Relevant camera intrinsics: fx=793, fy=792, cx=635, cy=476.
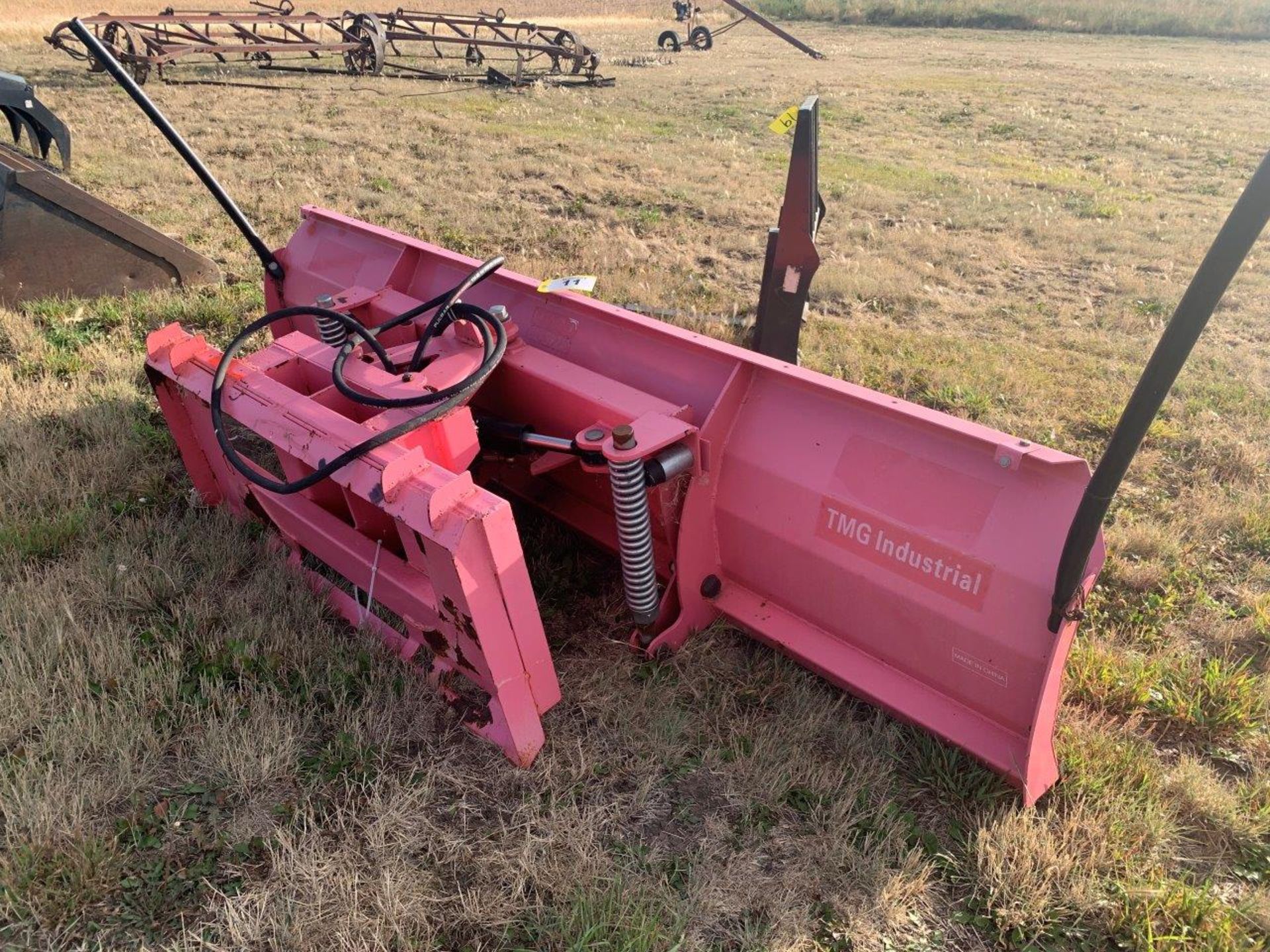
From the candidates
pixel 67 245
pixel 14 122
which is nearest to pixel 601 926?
pixel 67 245

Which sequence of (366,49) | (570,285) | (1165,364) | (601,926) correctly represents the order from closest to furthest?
(1165,364)
(601,926)
(570,285)
(366,49)

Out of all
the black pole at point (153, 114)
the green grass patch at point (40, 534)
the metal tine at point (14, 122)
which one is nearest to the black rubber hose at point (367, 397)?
the black pole at point (153, 114)

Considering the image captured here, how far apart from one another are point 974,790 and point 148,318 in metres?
5.45

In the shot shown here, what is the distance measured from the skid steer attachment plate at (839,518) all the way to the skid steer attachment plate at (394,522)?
53cm

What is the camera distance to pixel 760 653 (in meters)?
2.90

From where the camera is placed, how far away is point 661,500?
263 cm

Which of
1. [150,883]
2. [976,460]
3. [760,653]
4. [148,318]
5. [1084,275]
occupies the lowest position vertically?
[1084,275]

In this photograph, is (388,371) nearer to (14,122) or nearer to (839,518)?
(839,518)

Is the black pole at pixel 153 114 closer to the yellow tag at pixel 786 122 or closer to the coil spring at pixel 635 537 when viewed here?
the coil spring at pixel 635 537

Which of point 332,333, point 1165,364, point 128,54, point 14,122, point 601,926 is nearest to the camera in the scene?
point 1165,364

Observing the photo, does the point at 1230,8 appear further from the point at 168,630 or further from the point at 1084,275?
the point at 168,630

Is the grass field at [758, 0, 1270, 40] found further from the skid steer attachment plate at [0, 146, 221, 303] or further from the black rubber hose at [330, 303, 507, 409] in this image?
the black rubber hose at [330, 303, 507, 409]

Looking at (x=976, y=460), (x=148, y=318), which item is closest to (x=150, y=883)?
(x=976, y=460)

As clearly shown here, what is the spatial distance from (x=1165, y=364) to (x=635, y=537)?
1455 mm
